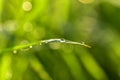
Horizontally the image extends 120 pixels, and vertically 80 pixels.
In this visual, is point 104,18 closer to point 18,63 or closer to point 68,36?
point 68,36

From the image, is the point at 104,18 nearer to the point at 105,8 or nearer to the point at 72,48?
the point at 105,8

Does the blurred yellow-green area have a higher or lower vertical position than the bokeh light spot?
lower

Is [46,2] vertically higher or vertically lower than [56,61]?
higher

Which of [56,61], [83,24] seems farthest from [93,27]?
[56,61]

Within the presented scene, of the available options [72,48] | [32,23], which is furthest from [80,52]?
[32,23]

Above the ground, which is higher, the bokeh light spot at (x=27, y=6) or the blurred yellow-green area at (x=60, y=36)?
the bokeh light spot at (x=27, y=6)

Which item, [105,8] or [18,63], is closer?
[18,63]
